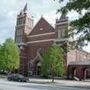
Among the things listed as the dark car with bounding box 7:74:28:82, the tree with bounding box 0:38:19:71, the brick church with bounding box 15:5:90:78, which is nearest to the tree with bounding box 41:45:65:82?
the dark car with bounding box 7:74:28:82

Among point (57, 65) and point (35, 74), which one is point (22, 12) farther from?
point (57, 65)

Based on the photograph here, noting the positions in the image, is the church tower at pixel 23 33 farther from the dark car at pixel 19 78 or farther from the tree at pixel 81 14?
the tree at pixel 81 14

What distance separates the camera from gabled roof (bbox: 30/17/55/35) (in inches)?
2749

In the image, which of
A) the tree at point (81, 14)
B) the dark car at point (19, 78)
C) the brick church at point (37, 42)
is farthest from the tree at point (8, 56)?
the tree at point (81, 14)

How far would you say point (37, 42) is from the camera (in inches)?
2815

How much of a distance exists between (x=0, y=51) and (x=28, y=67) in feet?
35.1

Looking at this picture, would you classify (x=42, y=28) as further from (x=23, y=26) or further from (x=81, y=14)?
(x=81, y=14)

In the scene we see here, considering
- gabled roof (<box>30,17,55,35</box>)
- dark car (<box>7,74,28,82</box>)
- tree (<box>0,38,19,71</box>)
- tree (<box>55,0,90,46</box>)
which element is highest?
gabled roof (<box>30,17,55,35</box>)

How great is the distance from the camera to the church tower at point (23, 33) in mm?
74750

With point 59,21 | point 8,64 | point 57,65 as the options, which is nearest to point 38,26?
point 59,21

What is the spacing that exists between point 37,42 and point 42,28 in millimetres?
4011

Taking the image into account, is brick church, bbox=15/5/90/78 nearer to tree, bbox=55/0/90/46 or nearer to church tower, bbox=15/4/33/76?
church tower, bbox=15/4/33/76

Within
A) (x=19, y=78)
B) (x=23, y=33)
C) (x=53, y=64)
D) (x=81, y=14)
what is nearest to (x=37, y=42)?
(x=23, y=33)

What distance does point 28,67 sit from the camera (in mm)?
73438
